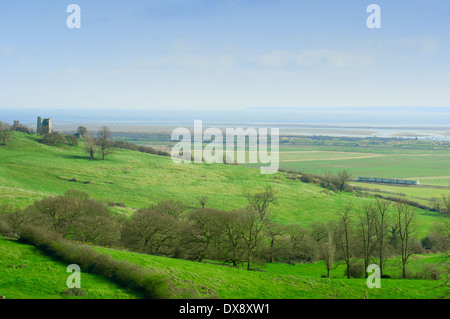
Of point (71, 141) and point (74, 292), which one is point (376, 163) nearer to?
point (71, 141)

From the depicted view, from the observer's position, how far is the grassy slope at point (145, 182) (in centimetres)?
6894

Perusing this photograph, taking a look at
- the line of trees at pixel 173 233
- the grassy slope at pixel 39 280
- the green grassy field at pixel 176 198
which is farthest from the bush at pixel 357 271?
the grassy slope at pixel 39 280

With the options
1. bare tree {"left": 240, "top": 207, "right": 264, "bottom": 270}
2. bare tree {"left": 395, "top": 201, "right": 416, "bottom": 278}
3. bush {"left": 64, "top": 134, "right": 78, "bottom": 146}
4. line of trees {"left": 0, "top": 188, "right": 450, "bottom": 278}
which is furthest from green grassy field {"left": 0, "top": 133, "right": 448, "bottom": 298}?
bare tree {"left": 395, "top": 201, "right": 416, "bottom": 278}

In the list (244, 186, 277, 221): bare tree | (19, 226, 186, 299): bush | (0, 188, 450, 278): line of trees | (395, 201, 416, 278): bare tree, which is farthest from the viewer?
(244, 186, 277, 221): bare tree

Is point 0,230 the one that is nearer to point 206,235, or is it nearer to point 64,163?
point 206,235

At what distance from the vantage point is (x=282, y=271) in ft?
135

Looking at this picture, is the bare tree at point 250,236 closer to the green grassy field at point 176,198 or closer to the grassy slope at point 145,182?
the green grassy field at point 176,198

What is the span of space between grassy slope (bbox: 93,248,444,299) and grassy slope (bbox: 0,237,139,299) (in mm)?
3747

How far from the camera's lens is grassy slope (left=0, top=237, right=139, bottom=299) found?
21.3 metres

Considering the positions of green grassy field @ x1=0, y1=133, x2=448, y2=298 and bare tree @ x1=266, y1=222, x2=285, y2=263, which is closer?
green grassy field @ x1=0, y1=133, x2=448, y2=298

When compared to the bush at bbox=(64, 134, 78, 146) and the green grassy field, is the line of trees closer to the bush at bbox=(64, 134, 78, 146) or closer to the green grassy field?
the green grassy field

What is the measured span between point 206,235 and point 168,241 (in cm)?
383

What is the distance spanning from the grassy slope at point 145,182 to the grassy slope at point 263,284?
30.3 meters
